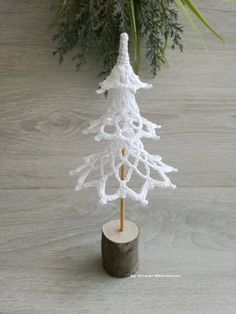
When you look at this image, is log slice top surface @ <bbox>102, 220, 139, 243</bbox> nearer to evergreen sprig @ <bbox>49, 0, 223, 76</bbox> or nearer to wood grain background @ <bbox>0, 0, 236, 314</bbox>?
wood grain background @ <bbox>0, 0, 236, 314</bbox>

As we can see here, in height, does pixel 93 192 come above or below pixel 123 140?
below

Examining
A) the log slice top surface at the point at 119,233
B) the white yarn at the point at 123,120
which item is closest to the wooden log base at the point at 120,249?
the log slice top surface at the point at 119,233

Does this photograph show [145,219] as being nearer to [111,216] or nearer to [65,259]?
[111,216]

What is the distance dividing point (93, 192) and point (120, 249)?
0.24 m

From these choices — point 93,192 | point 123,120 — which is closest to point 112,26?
point 123,120

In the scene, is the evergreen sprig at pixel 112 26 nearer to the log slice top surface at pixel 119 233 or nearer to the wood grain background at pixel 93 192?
the wood grain background at pixel 93 192

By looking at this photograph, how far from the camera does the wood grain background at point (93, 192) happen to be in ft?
3.32

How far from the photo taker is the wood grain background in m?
1.01

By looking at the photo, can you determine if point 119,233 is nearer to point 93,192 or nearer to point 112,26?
point 93,192

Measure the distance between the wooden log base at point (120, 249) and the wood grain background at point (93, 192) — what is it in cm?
3

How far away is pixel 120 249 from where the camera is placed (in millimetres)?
999

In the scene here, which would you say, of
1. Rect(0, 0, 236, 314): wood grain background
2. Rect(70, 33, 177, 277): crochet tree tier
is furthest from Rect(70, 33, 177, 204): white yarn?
Rect(0, 0, 236, 314): wood grain background

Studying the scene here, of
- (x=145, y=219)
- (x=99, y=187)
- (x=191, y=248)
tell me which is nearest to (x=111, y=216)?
(x=145, y=219)

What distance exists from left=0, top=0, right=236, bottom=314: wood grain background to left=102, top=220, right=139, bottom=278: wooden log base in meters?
0.03
